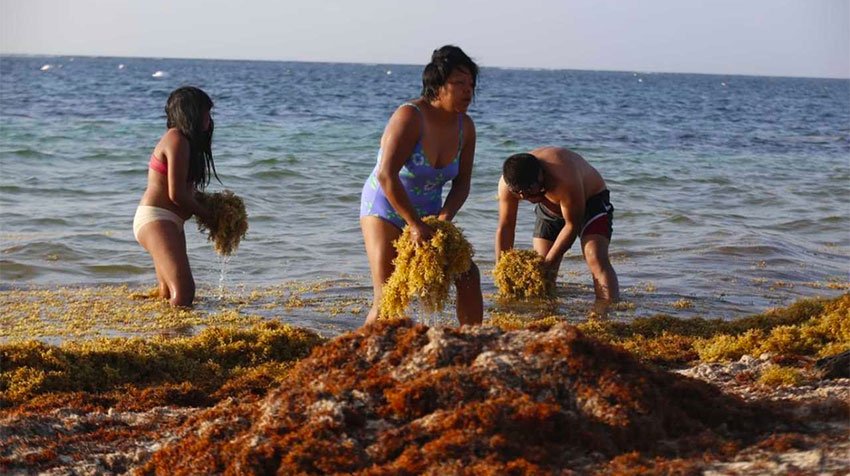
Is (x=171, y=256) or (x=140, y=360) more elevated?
(x=171, y=256)

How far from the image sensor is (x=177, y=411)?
4980mm

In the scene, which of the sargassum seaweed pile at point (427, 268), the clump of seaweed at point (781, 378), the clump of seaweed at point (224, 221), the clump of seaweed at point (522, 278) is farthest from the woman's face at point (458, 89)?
the clump of seaweed at point (224, 221)

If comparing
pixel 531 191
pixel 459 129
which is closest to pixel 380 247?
pixel 459 129

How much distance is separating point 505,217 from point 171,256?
3.03m

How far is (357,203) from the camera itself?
14.9 m

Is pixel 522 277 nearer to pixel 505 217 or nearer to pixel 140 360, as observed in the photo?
pixel 505 217

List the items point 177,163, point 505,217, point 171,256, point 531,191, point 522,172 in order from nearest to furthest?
point 522,172 → point 531,191 → point 177,163 → point 171,256 → point 505,217

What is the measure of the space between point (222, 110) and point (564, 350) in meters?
30.2

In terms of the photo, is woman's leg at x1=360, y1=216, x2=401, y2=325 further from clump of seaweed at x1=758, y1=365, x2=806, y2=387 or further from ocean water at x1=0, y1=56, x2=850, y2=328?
clump of seaweed at x1=758, y1=365, x2=806, y2=387

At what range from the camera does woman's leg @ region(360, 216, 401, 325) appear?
603 cm

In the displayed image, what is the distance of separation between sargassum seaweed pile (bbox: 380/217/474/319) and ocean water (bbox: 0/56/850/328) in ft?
7.18

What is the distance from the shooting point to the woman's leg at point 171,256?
8422mm

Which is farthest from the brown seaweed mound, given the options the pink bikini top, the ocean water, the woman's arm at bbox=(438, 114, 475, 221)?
the pink bikini top

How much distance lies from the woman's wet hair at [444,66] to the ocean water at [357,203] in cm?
196
